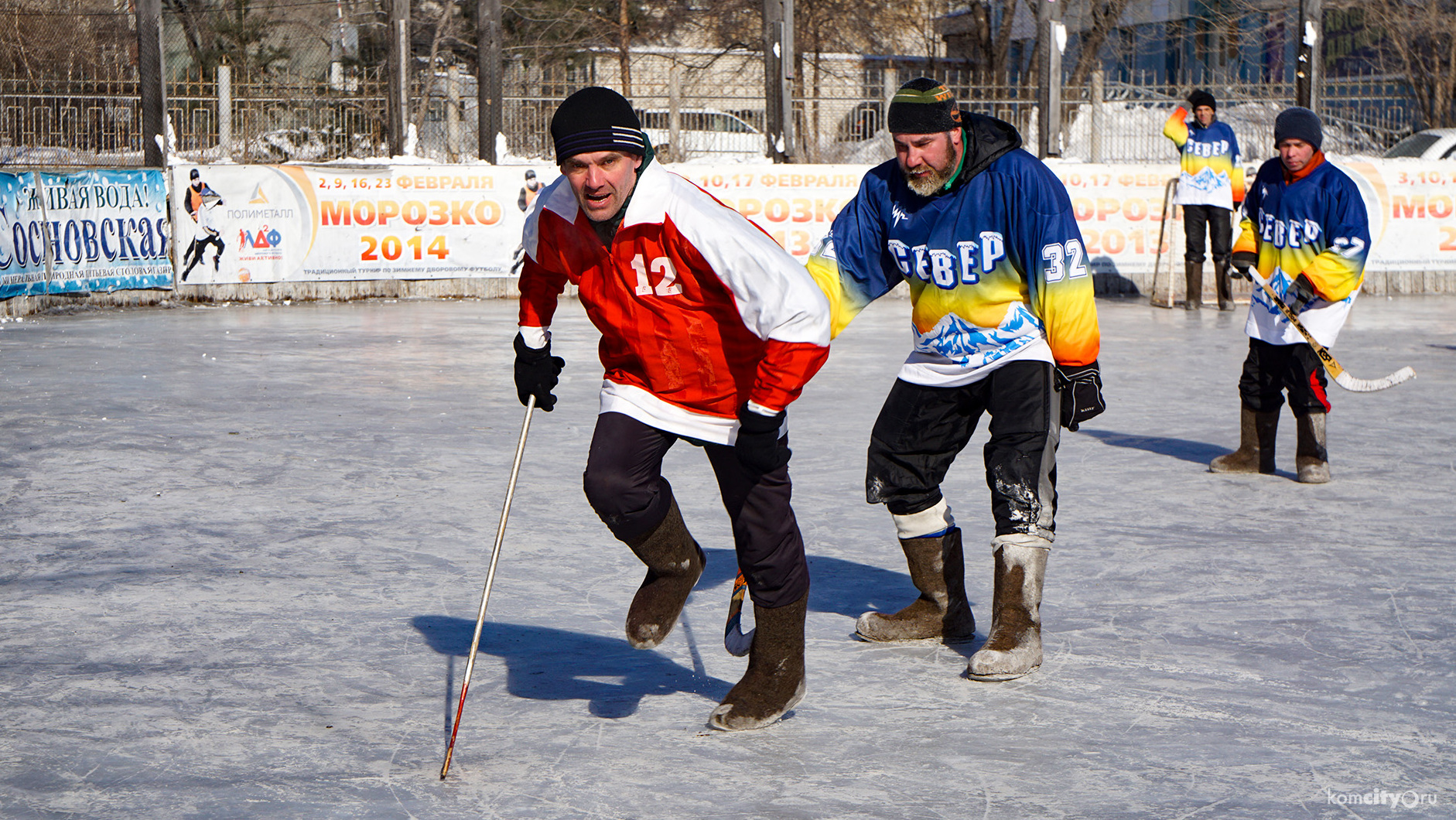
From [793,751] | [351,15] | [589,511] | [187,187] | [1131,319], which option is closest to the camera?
[793,751]

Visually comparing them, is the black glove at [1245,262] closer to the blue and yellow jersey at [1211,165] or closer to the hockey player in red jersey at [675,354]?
the hockey player in red jersey at [675,354]

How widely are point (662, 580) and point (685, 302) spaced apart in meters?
0.82

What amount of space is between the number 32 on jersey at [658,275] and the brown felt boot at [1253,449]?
4.63 m

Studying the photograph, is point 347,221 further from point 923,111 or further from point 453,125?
point 923,111

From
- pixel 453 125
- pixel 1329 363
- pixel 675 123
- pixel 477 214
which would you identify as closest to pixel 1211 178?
pixel 675 123

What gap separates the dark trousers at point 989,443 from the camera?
4445 mm

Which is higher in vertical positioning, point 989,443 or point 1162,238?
Result: point 1162,238

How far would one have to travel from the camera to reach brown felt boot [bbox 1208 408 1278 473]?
297 inches

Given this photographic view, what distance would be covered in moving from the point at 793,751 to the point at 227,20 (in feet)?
94.3

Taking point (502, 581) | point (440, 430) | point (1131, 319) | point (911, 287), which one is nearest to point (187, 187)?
point (440, 430)

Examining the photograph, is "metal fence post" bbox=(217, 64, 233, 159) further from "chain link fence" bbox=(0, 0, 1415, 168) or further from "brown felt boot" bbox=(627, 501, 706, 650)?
"brown felt boot" bbox=(627, 501, 706, 650)

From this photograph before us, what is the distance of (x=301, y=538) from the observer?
5.96m

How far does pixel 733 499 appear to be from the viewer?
12.8 feet

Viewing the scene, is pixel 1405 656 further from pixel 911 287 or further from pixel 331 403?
pixel 331 403
